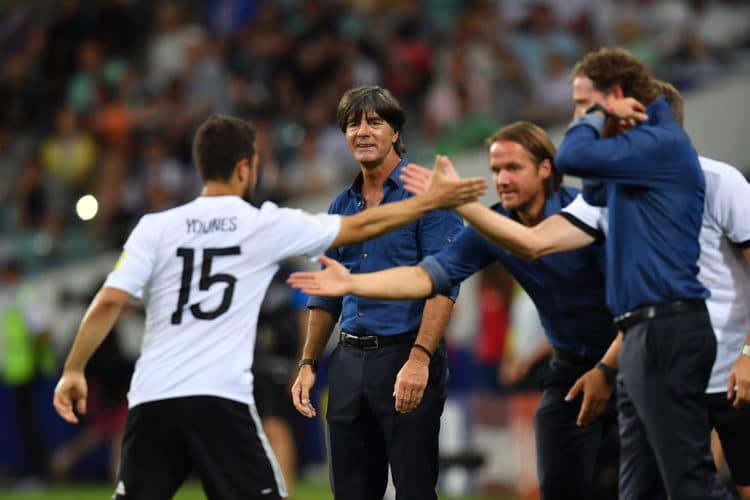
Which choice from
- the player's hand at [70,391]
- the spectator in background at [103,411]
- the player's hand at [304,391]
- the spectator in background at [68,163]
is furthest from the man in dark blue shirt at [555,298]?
the spectator in background at [68,163]

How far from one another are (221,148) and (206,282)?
618mm

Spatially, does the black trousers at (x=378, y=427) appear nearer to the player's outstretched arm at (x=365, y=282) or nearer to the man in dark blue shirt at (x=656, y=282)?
the player's outstretched arm at (x=365, y=282)

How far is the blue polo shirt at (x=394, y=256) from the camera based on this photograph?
641 cm

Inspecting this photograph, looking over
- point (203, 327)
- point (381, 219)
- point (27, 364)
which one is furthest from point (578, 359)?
point (27, 364)

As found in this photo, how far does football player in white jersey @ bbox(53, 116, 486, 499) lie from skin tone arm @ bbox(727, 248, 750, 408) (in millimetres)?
1325

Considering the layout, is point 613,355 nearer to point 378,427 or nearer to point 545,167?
point 545,167

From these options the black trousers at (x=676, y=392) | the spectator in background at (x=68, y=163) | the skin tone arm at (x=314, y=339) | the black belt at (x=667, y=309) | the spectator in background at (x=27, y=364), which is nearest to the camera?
the black trousers at (x=676, y=392)

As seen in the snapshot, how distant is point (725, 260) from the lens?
6.02 meters

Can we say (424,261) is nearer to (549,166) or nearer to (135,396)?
(549,166)

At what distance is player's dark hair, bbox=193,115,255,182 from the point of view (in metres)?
5.97

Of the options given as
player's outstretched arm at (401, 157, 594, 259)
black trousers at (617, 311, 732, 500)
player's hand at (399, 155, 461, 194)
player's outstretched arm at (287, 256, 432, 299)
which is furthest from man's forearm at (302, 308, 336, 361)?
black trousers at (617, 311, 732, 500)

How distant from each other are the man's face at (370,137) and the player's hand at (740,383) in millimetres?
1907

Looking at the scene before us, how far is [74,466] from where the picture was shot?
14.6 m

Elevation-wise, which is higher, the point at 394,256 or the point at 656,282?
the point at 394,256
